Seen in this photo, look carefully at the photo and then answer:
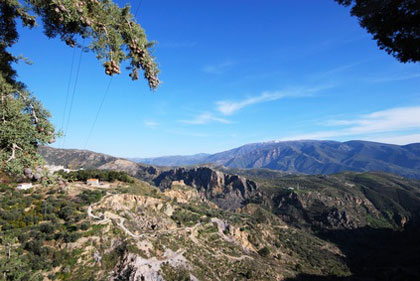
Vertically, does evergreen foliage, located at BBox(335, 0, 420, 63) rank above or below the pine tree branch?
above

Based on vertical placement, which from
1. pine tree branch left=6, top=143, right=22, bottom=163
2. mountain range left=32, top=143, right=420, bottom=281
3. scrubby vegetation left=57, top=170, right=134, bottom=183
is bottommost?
mountain range left=32, top=143, right=420, bottom=281

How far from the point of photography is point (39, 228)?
118 ft

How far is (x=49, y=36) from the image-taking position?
5.85 meters

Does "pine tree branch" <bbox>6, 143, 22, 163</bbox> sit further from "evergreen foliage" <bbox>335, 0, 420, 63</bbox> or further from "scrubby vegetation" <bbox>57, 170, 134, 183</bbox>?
"scrubby vegetation" <bbox>57, 170, 134, 183</bbox>

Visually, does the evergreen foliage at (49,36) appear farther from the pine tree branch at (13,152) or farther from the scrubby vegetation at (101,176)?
the scrubby vegetation at (101,176)

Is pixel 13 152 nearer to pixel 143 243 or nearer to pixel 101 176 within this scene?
pixel 143 243

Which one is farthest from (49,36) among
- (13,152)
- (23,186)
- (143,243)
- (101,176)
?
(101,176)

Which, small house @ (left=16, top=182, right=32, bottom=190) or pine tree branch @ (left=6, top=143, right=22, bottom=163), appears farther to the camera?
small house @ (left=16, top=182, right=32, bottom=190)

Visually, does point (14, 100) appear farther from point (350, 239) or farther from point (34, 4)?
point (350, 239)

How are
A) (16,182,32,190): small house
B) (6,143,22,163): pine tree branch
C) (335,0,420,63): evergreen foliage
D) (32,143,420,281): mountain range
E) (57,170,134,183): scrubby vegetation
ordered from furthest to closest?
(57,170,134,183): scrubby vegetation
(16,182,32,190): small house
(32,143,420,281): mountain range
(335,0,420,63): evergreen foliage
(6,143,22,163): pine tree branch

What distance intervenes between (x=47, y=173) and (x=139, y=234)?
47083 mm

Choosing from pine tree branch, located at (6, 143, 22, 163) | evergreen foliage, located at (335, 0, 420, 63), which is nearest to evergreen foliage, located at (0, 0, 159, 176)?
pine tree branch, located at (6, 143, 22, 163)

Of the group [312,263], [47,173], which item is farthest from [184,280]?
[312,263]

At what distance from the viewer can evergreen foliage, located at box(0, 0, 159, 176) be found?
15.5ft
